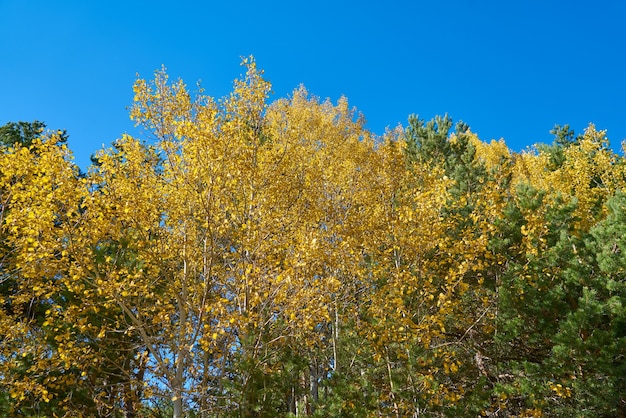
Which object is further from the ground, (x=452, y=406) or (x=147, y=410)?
(x=147, y=410)

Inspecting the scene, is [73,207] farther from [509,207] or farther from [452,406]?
[509,207]

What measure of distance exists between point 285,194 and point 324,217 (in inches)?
37.4

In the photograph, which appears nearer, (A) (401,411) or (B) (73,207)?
(B) (73,207)

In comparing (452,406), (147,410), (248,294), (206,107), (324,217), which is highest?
(206,107)

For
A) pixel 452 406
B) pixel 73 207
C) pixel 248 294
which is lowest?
pixel 452 406

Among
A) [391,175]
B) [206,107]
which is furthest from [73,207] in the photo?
[391,175]

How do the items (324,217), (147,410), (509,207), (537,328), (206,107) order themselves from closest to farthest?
1. (206,107)
2. (147,410)
3. (537,328)
4. (324,217)
5. (509,207)

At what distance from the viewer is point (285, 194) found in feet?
29.8

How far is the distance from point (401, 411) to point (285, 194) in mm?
4555

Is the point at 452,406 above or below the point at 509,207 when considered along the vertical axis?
below

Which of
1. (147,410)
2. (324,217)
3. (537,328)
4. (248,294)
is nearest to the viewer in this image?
(248,294)

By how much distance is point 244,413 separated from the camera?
6.28 meters

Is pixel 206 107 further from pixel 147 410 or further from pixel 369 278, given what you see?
pixel 147 410

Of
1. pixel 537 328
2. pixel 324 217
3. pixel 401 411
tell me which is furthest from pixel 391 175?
pixel 401 411
